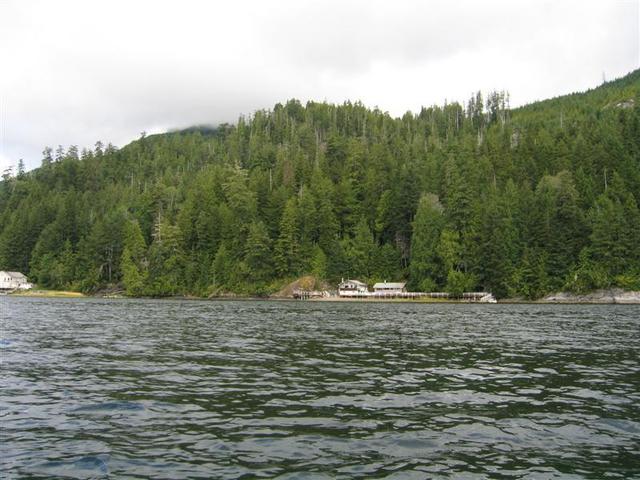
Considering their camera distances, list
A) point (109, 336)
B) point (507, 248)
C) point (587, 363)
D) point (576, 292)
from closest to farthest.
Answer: point (587, 363)
point (109, 336)
point (576, 292)
point (507, 248)

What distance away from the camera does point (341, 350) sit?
27406mm

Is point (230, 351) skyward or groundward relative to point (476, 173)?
groundward

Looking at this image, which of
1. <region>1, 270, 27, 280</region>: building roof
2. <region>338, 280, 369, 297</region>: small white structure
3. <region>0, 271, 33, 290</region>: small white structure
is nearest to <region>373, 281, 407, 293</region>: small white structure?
<region>338, 280, 369, 297</region>: small white structure

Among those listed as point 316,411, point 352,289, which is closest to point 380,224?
point 352,289

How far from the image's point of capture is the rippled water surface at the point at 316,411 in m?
10.3

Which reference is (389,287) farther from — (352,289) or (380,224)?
(380,224)

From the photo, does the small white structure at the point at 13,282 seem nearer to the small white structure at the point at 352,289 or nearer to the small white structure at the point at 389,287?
the small white structure at the point at 352,289

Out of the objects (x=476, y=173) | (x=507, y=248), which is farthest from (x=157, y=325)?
(x=476, y=173)

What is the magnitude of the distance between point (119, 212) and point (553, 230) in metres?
123

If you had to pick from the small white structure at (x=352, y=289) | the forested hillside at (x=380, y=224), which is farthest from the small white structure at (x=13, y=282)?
the small white structure at (x=352, y=289)

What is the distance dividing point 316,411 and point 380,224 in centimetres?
12470

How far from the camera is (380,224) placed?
13775cm

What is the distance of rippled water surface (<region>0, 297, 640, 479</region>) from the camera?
404 inches

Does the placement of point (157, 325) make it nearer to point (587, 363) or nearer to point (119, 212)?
point (587, 363)
